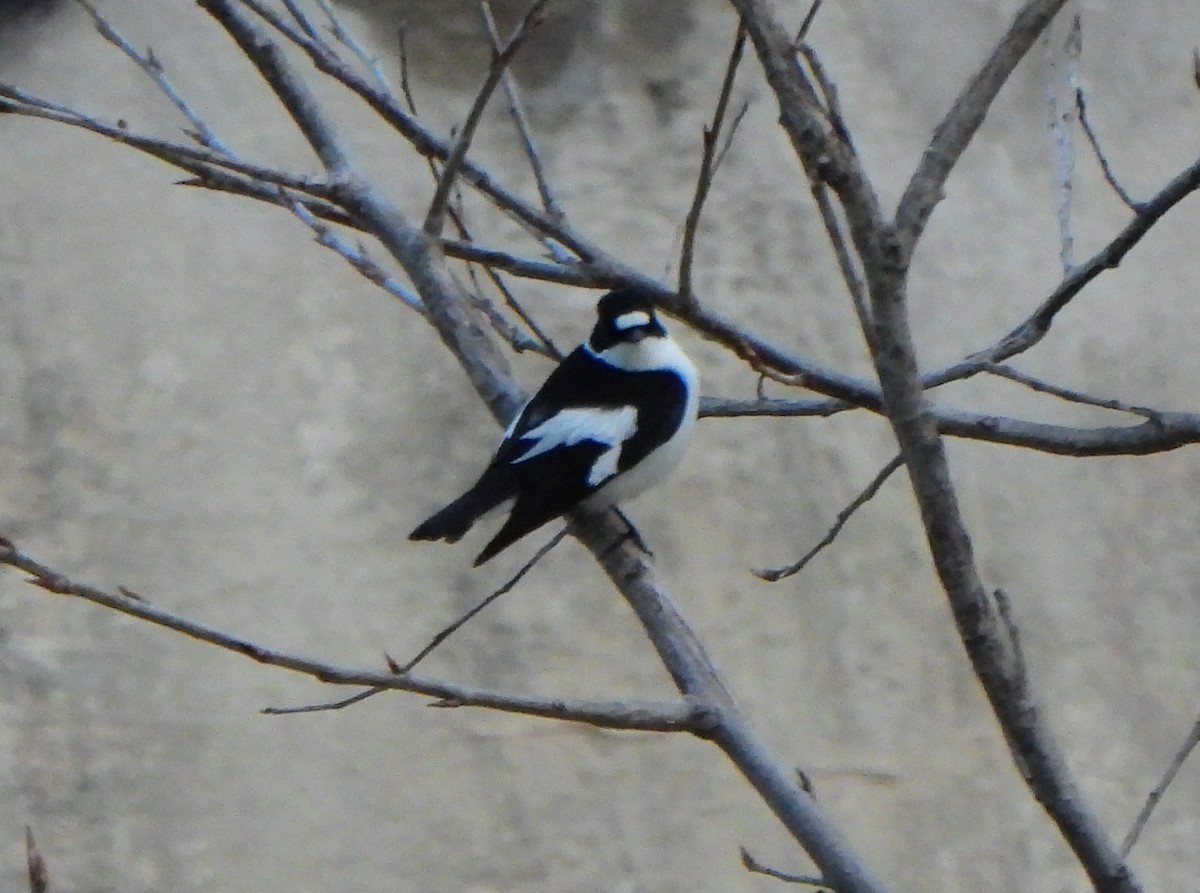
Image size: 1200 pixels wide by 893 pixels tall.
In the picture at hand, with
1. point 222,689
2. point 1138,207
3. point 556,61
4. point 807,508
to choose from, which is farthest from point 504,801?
point 1138,207

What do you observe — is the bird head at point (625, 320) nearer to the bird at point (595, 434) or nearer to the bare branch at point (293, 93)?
the bird at point (595, 434)

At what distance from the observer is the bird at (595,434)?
1.47 meters

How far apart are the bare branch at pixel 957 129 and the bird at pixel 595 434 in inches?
26.3

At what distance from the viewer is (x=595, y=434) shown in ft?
5.25

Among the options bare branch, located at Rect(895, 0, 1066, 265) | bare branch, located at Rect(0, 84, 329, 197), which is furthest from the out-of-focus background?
bare branch, located at Rect(895, 0, 1066, 265)

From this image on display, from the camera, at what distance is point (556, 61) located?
2.97 m

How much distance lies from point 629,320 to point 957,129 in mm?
951

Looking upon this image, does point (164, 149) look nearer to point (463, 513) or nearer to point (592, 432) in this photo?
point (463, 513)

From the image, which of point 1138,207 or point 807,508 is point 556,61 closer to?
point 807,508

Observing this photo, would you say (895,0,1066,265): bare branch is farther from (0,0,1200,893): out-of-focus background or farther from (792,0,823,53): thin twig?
(0,0,1200,893): out-of-focus background

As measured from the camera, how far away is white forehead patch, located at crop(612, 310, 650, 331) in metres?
1.67

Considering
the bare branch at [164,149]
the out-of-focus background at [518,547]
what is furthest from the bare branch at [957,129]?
the out-of-focus background at [518,547]

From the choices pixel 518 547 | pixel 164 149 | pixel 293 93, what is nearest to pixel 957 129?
pixel 164 149

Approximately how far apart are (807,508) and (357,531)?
2.59 ft
